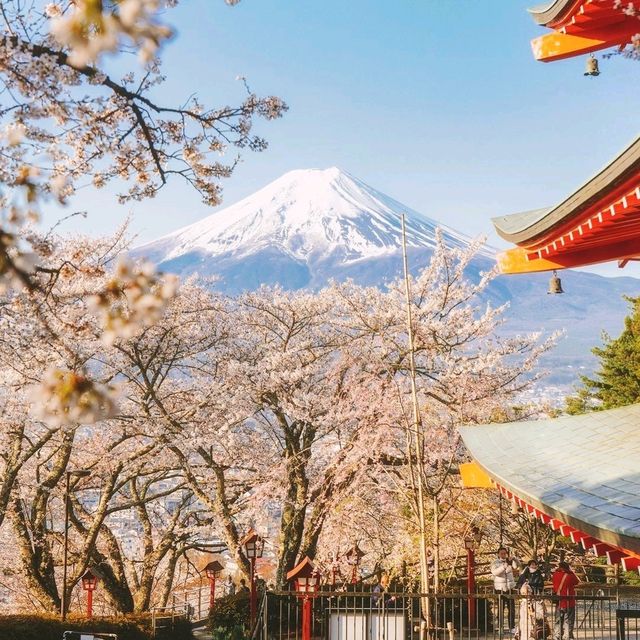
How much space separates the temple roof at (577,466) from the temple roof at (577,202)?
1978mm

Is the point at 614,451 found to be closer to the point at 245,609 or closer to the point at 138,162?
the point at 138,162

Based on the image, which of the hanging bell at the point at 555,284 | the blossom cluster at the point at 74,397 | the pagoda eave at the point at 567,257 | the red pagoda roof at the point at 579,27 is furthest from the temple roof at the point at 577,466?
the red pagoda roof at the point at 579,27

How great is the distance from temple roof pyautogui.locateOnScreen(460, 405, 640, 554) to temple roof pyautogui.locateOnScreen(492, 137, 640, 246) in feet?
6.49

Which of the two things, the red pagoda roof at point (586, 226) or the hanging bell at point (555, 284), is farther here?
the hanging bell at point (555, 284)

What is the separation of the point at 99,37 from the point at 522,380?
599 inches

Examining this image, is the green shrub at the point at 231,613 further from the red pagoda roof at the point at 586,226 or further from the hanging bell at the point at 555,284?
the red pagoda roof at the point at 586,226

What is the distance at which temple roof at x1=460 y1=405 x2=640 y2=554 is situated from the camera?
16.6 feet

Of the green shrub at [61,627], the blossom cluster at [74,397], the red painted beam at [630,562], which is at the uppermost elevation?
the blossom cluster at [74,397]

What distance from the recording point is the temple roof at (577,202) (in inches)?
178

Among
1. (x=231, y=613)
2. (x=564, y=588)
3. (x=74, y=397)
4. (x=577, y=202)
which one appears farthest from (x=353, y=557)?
(x=74, y=397)

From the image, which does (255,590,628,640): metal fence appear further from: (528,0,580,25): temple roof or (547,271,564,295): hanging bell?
(528,0,580,25): temple roof

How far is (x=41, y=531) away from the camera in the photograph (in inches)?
551

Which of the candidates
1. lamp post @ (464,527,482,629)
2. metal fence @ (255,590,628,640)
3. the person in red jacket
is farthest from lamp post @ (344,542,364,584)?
the person in red jacket

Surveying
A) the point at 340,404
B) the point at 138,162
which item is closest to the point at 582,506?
the point at 138,162
